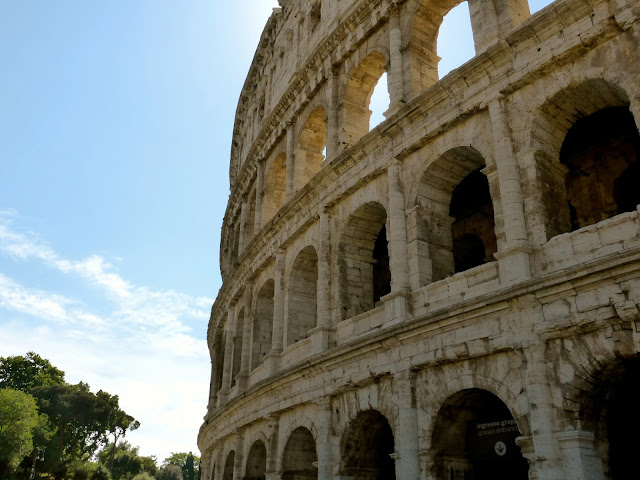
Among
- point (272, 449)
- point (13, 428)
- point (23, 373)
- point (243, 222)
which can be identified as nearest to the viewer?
point (272, 449)

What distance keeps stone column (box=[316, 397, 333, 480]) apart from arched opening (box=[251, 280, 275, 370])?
4807mm

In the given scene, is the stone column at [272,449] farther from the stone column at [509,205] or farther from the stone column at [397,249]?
the stone column at [509,205]

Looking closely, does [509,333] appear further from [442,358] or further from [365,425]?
[365,425]

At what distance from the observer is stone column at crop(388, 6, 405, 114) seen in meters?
11.9

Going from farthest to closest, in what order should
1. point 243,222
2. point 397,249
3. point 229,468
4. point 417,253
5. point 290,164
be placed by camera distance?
point 243,222 → point 229,468 → point 290,164 → point 397,249 → point 417,253

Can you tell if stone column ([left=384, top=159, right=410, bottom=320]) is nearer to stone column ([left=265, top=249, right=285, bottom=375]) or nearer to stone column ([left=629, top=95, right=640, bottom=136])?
stone column ([left=629, top=95, right=640, bottom=136])

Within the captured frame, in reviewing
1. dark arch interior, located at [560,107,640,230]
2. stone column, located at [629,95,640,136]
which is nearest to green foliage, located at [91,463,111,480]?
dark arch interior, located at [560,107,640,230]

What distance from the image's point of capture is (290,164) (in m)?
16.0

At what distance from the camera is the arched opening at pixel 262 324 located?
15844 millimetres

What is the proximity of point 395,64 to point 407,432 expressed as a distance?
24.8 feet

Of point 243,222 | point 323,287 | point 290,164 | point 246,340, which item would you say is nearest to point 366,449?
point 323,287

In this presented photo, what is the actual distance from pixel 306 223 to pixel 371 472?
5.67 meters

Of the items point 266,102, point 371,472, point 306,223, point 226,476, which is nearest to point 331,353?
point 371,472

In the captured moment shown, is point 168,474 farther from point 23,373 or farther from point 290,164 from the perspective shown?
point 290,164
